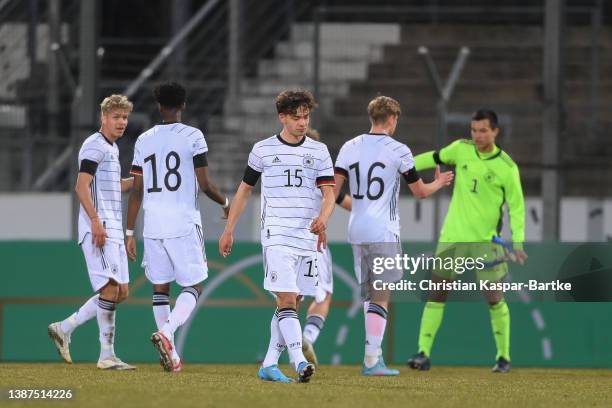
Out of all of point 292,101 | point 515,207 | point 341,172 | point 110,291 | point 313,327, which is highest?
point 292,101

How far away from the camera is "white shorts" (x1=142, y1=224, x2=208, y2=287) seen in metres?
10.3

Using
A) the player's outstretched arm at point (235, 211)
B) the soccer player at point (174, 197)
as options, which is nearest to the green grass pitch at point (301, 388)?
the soccer player at point (174, 197)

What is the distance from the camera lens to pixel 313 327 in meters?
11.6

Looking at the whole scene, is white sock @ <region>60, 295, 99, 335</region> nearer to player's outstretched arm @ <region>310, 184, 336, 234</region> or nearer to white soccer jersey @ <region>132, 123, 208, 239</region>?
white soccer jersey @ <region>132, 123, 208, 239</region>

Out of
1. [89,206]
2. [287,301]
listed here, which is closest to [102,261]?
[89,206]

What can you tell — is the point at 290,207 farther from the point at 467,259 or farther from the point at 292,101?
the point at 467,259

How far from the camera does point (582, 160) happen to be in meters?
17.9

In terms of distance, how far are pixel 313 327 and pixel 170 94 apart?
A: 2.36 metres

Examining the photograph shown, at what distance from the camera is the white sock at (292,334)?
9133mm

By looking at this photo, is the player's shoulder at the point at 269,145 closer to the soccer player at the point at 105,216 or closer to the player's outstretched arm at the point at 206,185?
the player's outstretched arm at the point at 206,185

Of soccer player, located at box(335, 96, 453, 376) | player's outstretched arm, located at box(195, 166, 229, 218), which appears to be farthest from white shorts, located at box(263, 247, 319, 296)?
soccer player, located at box(335, 96, 453, 376)

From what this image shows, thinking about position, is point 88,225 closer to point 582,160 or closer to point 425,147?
point 425,147

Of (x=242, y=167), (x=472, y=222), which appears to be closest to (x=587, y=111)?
(x=242, y=167)

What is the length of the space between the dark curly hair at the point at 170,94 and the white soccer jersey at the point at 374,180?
125cm
